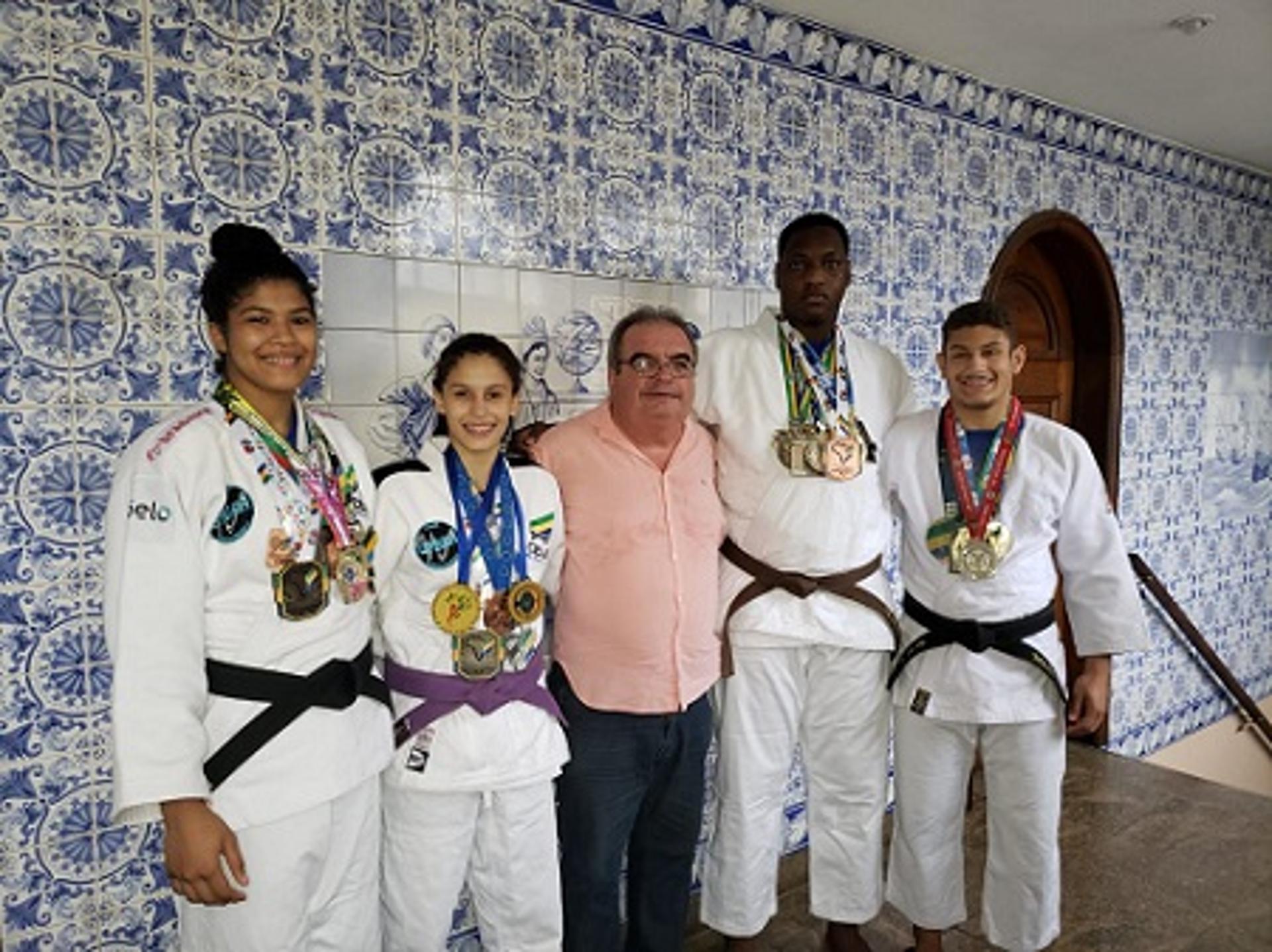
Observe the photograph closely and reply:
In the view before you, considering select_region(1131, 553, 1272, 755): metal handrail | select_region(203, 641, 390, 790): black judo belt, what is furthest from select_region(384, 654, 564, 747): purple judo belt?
select_region(1131, 553, 1272, 755): metal handrail

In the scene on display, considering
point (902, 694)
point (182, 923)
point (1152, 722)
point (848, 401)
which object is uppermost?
point (848, 401)

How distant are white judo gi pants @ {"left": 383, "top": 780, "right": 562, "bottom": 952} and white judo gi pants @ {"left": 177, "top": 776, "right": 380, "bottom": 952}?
93mm

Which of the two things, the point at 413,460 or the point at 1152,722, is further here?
the point at 1152,722

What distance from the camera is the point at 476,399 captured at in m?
1.60

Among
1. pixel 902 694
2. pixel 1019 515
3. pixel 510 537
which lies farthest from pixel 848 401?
pixel 510 537

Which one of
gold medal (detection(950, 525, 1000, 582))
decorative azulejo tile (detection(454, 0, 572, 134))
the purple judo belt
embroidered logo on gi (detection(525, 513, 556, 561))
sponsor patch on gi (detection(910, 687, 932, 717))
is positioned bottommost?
sponsor patch on gi (detection(910, 687, 932, 717))

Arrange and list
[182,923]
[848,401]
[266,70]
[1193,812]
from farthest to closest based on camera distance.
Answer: [1193,812], [848,401], [266,70], [182,923]

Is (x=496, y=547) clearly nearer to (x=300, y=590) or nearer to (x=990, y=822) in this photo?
(x=300, y=590)

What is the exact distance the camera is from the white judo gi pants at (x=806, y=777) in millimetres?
2023

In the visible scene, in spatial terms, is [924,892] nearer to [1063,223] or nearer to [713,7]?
[713,7]

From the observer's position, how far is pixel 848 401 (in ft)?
6.85

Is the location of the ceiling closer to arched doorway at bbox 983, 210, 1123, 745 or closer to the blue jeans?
arched doorway at bbox 983, 210, 1123, 745

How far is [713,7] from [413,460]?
153 cm

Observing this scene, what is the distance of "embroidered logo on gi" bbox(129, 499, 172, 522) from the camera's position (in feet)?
4.06
